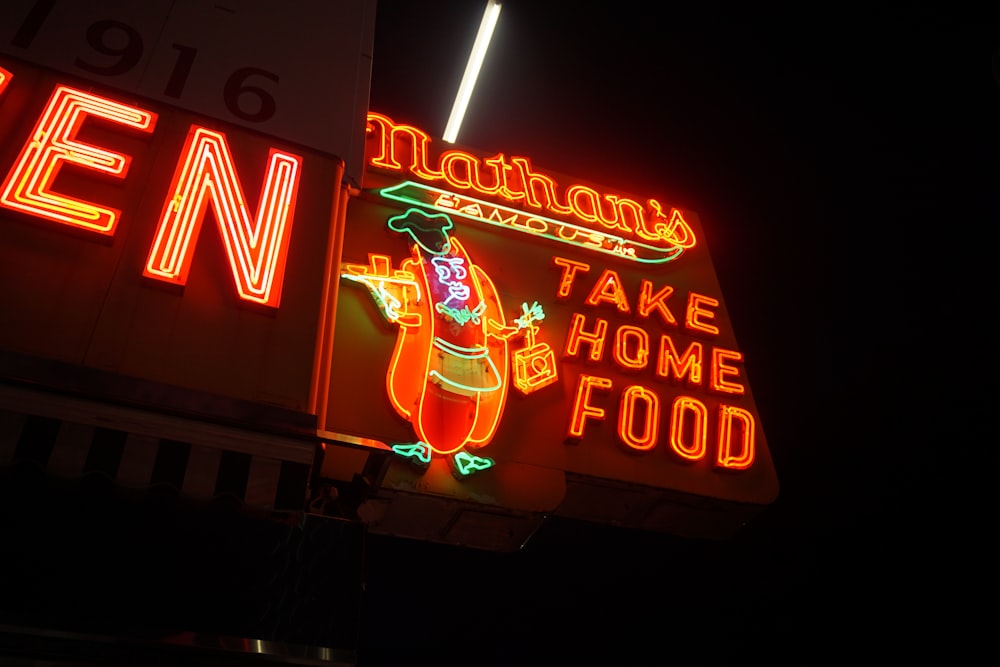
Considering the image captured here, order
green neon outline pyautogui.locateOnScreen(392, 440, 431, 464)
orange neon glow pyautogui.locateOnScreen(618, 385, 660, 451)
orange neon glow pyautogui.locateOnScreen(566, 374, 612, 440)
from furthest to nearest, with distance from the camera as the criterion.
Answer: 1. orange neon glow pyautogui.locateOnScreen(618, 385, 660, 451)
2. orange neon glow pyautogui.locateOnScreen(566, 374, 612, 440)
3. green neon outline pyautogui.locateOnScreen(392, 440, 431, 464)

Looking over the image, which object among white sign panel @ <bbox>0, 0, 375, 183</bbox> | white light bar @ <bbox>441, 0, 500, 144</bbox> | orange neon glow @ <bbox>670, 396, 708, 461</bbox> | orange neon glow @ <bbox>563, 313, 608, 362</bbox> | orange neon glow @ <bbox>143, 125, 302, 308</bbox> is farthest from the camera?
white light bar @ <bbox>441, 0, 500, 144</bbox>

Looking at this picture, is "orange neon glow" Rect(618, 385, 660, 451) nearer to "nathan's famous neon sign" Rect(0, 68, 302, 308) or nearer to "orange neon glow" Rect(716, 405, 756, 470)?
"orange neon glow" Rect(716, 405, 756, 470)

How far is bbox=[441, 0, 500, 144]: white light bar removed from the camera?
782 cm

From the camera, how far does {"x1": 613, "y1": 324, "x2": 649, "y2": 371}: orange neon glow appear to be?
7.22 metres

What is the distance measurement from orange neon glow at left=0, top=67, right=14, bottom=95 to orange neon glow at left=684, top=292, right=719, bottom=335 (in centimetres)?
625

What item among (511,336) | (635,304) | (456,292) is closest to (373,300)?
(456,292)

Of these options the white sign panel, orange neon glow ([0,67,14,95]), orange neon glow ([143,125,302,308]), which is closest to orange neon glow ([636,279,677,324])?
the white sign panel

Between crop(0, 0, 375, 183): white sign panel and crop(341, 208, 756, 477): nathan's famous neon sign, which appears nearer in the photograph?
crop(0, 0, 375, 183): white sign panel

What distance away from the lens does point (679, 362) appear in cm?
742

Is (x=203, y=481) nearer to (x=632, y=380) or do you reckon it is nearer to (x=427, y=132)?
(x=632, y=380)

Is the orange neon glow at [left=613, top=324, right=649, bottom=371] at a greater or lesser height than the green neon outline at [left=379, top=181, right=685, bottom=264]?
lesser

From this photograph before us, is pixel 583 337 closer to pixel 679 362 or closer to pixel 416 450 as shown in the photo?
pixel 679 362

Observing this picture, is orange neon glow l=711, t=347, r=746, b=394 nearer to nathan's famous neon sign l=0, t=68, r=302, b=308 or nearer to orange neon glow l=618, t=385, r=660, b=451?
orange neon glow l=618, t=385, r=660, b=451

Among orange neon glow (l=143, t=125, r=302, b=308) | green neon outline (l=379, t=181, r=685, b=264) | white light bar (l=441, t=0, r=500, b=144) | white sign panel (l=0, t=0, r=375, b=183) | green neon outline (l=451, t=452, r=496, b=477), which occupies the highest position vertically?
white light bar (l=441, t=0, r=500, b=144)
